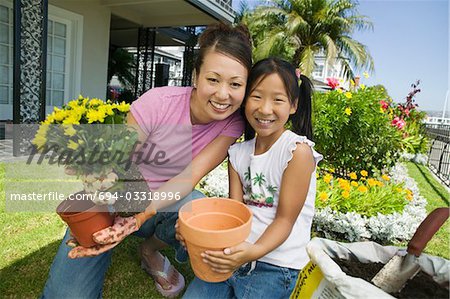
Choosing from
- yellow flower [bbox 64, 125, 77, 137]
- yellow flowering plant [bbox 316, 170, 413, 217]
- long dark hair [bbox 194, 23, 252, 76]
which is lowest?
yellow flowering plant [bbox 316, 170, 413, 217]

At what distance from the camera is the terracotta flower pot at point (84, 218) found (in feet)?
4.45

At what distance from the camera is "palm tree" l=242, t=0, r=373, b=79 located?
16.6 meters

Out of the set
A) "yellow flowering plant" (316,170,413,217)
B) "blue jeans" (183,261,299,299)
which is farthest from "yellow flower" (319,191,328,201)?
"blue jeans" (183,261,299,299)

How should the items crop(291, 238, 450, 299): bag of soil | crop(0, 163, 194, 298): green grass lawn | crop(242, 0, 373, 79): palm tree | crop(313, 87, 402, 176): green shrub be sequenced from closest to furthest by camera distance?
crop(291, 238, 450, 299): bag of soil
crop(0, 163, 194, 298): green grass lawn
crop(313, 87, 402, 176): green shrub
crop(242, 0, 373, 79): palm tree

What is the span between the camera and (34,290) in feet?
6.33

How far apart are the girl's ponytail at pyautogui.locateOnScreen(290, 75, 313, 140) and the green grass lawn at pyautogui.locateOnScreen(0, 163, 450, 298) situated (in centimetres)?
125

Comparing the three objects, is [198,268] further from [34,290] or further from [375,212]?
[375,212]

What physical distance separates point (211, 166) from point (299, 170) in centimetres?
54

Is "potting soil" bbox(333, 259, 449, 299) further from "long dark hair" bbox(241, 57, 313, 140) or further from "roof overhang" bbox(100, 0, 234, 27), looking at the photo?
"roof overhang" bbox(100, 0, 234, 27)

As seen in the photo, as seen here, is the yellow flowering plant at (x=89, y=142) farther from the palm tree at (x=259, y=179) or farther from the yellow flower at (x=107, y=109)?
the palm tree at (x=259, y=179)

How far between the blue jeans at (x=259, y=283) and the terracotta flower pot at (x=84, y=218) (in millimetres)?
534

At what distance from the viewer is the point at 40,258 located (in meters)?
2.24

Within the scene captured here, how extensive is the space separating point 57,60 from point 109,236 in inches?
281

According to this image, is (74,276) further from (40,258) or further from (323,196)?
(323,196)
